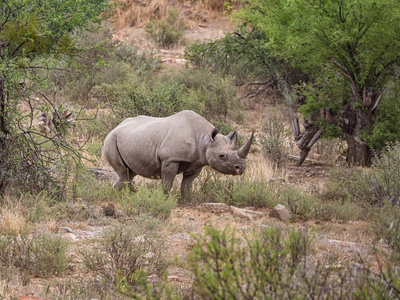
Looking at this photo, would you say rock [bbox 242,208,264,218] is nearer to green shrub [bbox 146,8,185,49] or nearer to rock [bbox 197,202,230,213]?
rock [bbox 197,202,230,213]

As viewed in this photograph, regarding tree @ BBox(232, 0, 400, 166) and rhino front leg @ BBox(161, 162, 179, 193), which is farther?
tree @ BBox(232, 0, 400, 166)

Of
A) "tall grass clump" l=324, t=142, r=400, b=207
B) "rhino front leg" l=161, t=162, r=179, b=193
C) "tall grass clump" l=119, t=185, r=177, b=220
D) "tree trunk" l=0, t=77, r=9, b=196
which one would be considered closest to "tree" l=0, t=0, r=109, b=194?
"tree trunk" l=0, t=77, r=9, b=196

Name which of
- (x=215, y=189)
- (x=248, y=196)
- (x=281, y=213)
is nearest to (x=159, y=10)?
(x=215, y=189)

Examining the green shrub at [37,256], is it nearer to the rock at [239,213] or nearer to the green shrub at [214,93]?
the rock at [239,213]

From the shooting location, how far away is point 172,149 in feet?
28.8

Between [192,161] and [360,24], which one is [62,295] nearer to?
[192,161]

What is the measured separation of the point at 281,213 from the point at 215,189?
1695 millimetres

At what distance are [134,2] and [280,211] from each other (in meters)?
27.8

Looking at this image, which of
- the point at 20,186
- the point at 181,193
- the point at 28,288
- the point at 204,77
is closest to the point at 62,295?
the point at 28,288

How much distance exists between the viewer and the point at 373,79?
1298 centimetres

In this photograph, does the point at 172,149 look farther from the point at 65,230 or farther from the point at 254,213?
the point at 65,230

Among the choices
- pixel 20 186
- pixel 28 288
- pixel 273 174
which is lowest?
pixel 273 174

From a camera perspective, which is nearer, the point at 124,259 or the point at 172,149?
the point at 124,259

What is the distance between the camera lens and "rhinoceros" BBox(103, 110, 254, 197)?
28.7 feet
